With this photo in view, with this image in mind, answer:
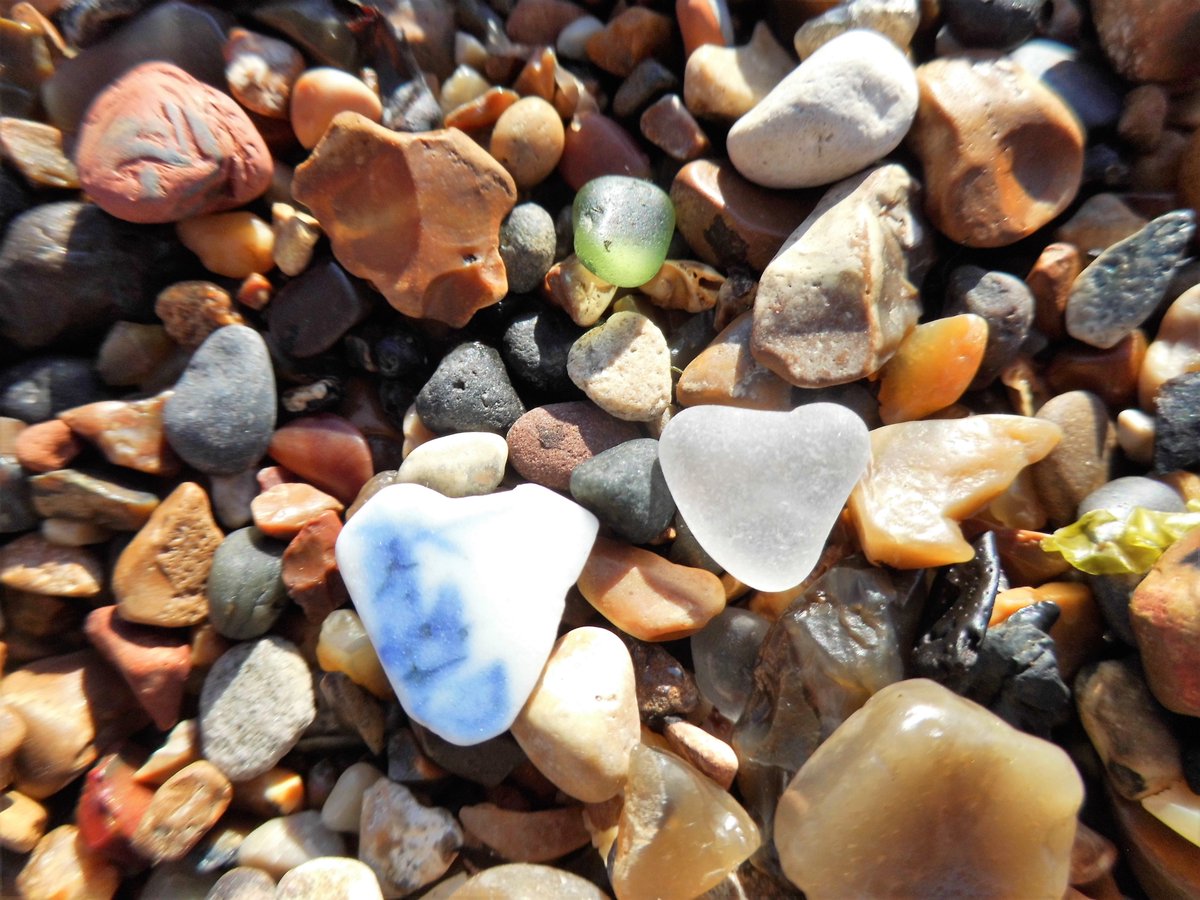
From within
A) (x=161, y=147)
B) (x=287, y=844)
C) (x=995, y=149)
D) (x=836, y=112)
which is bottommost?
(x=287, y=844)

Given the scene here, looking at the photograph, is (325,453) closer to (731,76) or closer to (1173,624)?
(731,76)

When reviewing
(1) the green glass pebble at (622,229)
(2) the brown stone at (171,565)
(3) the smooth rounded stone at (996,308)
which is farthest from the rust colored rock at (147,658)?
(3) the smooth rounded stone at (996,308)

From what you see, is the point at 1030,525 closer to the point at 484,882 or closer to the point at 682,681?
the point at 682,681

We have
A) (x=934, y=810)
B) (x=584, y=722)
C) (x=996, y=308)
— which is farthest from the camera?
(x=996, y=308)

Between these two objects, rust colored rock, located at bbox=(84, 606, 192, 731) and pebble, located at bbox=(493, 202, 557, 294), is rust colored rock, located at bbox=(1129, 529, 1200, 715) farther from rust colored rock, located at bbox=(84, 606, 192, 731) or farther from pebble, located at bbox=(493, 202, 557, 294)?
rust colored rock, located at bbox=(84, 606, 192, 731)

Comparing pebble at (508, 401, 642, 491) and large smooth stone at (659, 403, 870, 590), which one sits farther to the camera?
pebble at (508, 401, 642, 491)

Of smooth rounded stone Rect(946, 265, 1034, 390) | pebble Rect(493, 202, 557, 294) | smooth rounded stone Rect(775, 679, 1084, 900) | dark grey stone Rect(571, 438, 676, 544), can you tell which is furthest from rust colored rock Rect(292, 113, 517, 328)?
smooth rounded stone Rect(775, 679, 1084, 900)

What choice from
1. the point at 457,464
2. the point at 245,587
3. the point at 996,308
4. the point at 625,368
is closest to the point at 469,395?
the point at 457,464
